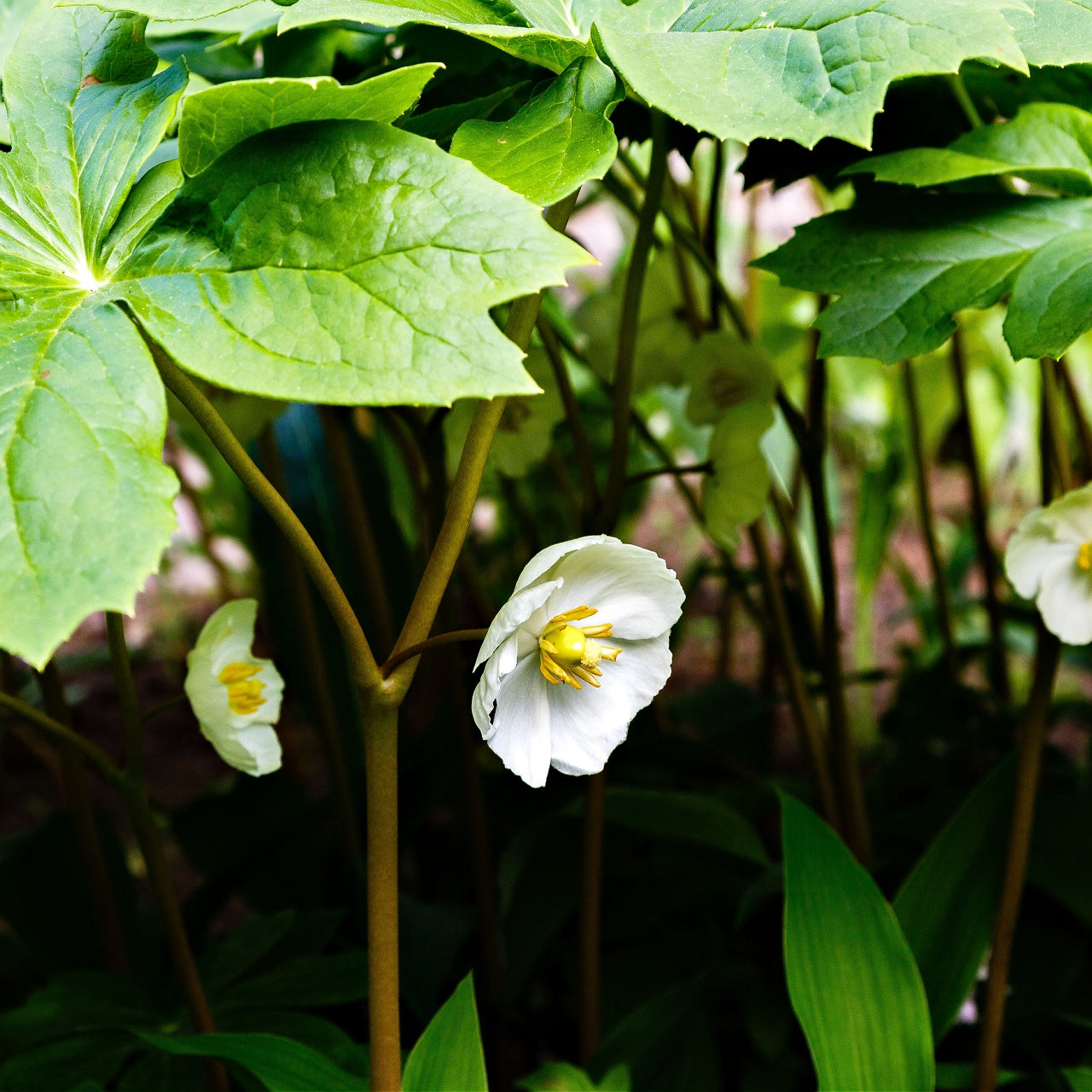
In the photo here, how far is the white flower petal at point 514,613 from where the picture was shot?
0.34 m

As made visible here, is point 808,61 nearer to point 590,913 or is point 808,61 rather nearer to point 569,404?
point 569,404

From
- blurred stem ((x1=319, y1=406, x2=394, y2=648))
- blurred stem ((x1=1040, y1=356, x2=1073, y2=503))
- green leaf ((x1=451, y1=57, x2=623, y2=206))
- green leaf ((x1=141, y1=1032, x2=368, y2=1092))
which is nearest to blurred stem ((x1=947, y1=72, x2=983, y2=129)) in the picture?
blurred stem ((x1=1040, y1=356, x2=1073, y2=503))

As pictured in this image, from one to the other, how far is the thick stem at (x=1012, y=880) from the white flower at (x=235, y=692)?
1.36 ft

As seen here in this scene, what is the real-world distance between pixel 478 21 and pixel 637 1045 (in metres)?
0.62

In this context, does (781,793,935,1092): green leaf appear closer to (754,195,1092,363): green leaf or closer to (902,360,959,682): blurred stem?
(754,195,1092,363): green leaf

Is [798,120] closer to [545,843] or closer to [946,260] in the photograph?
[946,260]

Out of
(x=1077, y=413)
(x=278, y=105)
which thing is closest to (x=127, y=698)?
(x=278, y=105)

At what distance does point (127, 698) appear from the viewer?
18.6 inches

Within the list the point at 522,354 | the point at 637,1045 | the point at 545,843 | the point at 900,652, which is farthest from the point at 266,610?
the point at 900,652

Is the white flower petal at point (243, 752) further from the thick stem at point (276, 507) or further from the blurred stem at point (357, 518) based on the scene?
the blurred stem at point (357, 518)

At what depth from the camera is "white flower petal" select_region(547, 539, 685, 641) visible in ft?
1.25

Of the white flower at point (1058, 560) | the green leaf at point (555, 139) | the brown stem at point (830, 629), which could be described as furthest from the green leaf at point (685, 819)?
the green leaf at point (555, 139)

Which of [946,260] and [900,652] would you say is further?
[900,652]

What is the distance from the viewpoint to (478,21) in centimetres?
42
